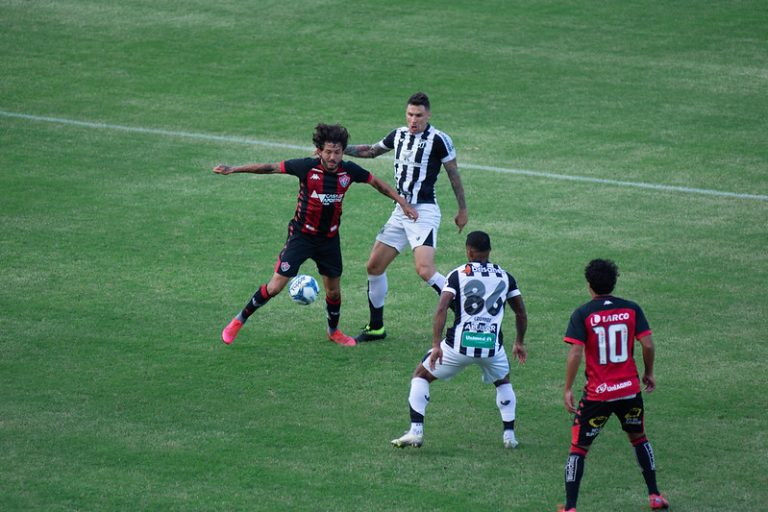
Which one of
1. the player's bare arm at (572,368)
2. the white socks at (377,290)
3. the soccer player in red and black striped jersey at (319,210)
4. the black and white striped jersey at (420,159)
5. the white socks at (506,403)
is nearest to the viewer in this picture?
the player's bare arm at (572,368)

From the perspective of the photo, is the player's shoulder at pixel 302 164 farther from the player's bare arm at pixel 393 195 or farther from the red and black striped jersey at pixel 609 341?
the red and black striped jersey at pixel 609 341

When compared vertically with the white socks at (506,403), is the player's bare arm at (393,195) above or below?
above

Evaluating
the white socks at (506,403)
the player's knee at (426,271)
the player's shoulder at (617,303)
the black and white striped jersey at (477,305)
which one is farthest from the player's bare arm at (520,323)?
the player's knee at (426,271)

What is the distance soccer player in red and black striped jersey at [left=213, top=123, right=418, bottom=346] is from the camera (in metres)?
10.9

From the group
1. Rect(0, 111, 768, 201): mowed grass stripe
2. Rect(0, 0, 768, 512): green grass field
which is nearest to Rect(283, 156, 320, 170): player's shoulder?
Rect(0, 0, 768, 512): green grass field

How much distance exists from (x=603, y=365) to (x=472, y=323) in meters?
1.32

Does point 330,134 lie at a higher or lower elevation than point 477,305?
higher

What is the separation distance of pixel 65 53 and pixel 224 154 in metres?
7.32

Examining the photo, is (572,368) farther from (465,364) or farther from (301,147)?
(301,147)

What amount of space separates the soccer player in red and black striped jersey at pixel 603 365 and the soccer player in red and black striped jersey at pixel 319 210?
374 centimetres

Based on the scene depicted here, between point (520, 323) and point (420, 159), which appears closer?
point (520, 323)

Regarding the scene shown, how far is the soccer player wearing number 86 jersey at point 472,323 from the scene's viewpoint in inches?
345

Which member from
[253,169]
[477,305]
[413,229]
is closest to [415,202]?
[413,229]

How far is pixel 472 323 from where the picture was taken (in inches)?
346
